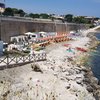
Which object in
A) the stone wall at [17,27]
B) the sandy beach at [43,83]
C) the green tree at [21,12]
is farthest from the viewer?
the green tree at [21,12]

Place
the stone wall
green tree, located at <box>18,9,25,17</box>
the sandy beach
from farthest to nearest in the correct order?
green tree, located at <box>18,9,25,17</box>
the stone wall
the sandy beach

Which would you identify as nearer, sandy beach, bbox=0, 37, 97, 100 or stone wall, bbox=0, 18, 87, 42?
sandy beach, bbox=0, 37, 97, 100

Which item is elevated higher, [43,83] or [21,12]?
[21,12]

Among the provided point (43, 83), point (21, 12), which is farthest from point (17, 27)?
point (21, 12)

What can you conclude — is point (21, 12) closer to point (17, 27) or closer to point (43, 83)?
point (17, 27)

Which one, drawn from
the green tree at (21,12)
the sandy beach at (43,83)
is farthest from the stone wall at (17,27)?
the green tree at (21,12)

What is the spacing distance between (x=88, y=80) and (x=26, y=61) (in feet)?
22.7

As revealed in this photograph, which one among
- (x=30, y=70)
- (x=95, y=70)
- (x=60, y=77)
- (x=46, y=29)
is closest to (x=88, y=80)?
(x=60, y=77)

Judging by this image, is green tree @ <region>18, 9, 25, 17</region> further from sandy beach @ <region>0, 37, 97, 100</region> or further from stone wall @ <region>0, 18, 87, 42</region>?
sandy beach @ <region>0, 37, 97, 100</region>

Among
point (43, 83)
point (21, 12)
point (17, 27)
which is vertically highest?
point (17, 27)

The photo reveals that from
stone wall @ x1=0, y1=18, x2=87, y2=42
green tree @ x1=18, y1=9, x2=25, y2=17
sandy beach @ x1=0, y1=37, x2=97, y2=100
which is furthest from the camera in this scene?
green tree @ x1=18, y1=9, x2=25, y2=17

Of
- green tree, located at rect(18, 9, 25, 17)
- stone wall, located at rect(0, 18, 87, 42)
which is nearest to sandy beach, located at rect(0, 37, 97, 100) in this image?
stone wall, located at rect(0, 18, 87, 42)

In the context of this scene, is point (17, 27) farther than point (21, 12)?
No

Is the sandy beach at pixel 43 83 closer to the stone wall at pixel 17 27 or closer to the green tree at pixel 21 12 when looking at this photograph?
the stone wall at pixel 17 27
